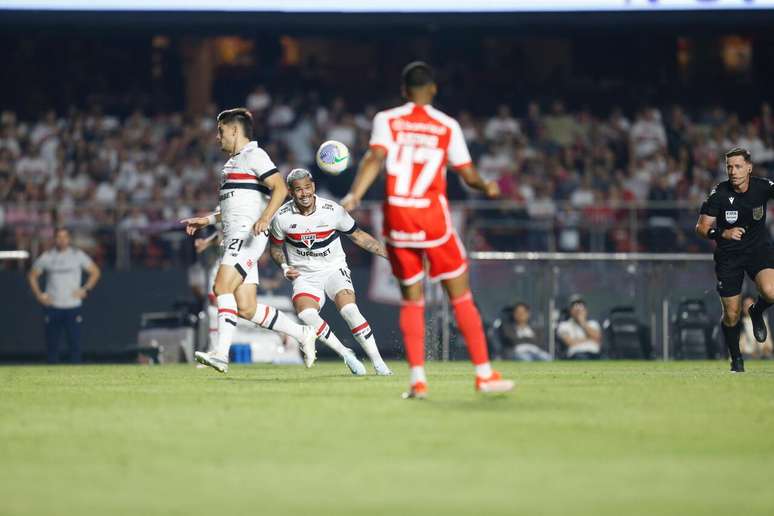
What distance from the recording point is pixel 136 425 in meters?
8.25

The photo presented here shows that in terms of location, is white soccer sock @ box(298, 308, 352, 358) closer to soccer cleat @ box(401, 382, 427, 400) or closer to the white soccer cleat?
the white soccer cleat

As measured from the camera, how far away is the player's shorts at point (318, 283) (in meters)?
14.7

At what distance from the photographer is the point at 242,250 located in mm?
12828

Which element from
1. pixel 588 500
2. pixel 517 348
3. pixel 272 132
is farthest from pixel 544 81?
pixel 588 500

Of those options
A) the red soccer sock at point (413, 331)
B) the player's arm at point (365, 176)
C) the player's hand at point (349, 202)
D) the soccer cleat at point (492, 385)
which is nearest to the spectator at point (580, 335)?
the soccer cleat at point (492, 385)

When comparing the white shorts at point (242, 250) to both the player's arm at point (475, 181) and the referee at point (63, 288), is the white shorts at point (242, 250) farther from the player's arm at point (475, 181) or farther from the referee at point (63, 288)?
the referee at point (63, 288)

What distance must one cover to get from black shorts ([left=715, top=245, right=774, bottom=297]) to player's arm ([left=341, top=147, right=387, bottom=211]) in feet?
20.3

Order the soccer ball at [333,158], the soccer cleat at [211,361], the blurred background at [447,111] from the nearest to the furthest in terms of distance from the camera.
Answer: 1. the soccer cleat at [211,361]
2. the soccer ball at [333,158]
3. the blurred background at [447,111]

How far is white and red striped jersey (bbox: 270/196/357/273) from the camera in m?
14.5

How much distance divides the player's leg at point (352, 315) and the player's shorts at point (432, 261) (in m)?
4.39

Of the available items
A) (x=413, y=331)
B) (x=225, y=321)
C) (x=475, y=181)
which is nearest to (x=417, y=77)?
(x=475, y=181)

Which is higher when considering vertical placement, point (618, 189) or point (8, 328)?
point (618, 189)

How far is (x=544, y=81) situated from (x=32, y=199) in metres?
11.9

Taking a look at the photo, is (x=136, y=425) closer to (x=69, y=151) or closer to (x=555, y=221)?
(x=555, y=221)
